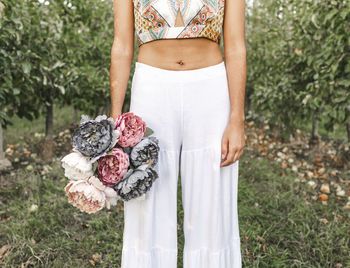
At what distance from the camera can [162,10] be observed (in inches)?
52.2

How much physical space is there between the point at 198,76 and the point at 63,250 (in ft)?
5.72

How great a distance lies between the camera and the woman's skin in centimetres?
138

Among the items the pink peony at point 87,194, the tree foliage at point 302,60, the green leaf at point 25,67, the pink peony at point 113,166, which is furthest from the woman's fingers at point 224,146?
the green leaf at point 25,67

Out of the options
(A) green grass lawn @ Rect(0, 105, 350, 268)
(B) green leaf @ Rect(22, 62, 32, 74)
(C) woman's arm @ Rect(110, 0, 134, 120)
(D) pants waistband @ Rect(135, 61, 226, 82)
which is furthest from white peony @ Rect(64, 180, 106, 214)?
(B) green leaf @ Rect(22, 62, 32, 74)

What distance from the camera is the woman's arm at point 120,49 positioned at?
1.43m

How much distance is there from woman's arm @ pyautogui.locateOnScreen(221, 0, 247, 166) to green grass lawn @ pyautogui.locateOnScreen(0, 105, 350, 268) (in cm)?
121

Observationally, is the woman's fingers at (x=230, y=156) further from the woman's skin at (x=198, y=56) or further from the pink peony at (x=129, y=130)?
the pink peony at (x=129, y=130)

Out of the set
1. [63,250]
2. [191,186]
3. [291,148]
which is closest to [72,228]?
[63,250]

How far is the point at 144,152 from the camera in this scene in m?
1.28

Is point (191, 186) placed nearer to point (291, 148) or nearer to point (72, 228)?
point (72, 228)

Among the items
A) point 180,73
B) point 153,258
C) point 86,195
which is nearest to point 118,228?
point 153,258

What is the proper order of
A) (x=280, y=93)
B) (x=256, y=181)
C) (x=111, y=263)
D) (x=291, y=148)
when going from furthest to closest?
(x=291, y=148) → (x=280, y=93) → (x=256, y=181) → (x=111, y=263)

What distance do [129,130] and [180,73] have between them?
32cm

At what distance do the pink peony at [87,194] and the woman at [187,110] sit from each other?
23 cm
